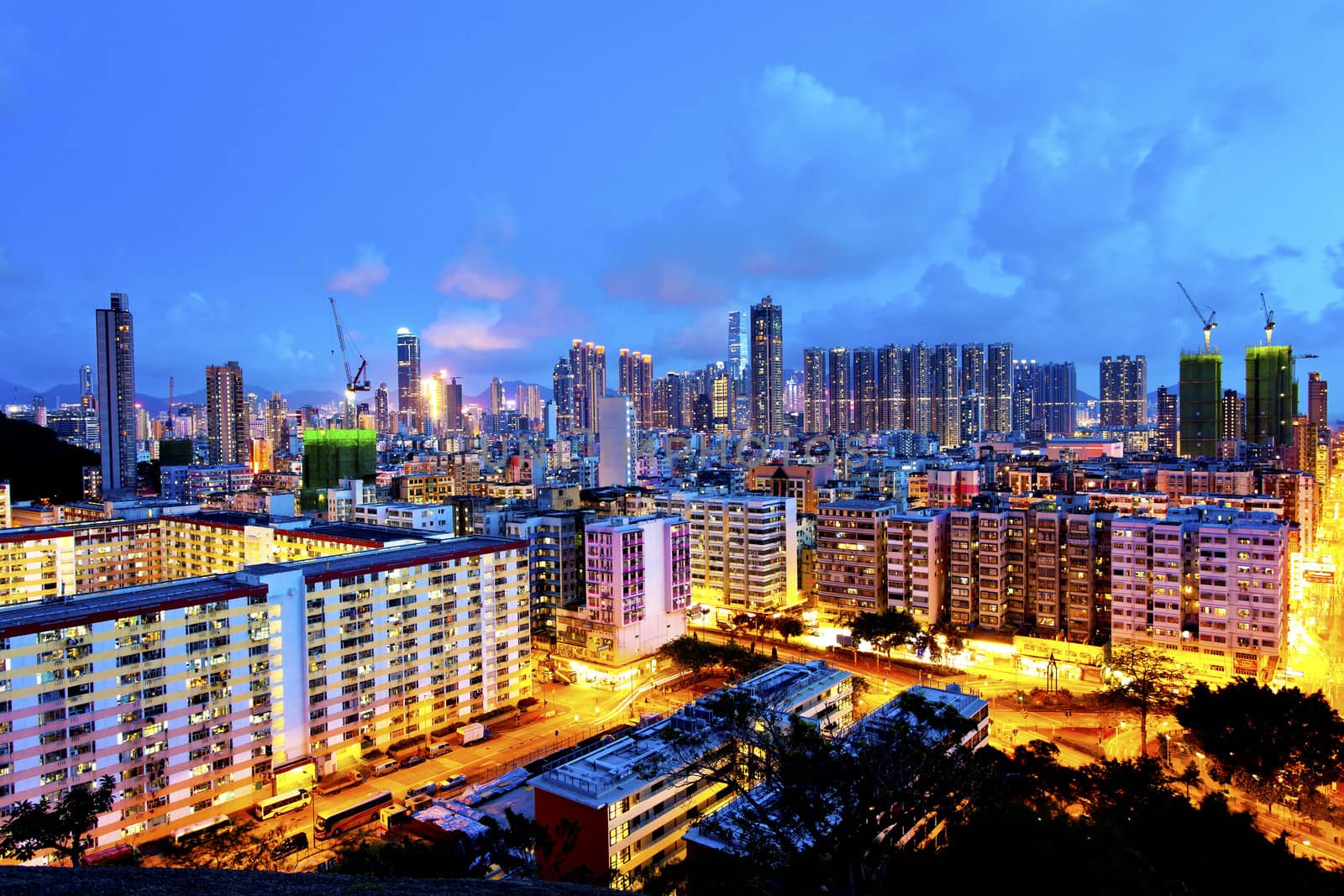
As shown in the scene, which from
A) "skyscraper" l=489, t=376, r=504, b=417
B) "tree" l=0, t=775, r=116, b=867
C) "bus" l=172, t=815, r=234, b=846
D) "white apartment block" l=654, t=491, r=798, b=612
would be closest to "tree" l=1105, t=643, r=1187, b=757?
"white apartment block" l=654, t=491, r=798, b=612


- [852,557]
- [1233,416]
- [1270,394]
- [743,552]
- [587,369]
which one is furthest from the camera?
[587,369]

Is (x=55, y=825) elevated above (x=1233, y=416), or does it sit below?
below

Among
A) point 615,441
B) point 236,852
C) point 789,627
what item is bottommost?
point 236,852

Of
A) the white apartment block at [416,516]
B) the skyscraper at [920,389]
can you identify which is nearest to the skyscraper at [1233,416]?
the skyscraper at [920,389]

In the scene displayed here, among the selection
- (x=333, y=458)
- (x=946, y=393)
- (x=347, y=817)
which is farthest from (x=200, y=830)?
(x=946, y=393)

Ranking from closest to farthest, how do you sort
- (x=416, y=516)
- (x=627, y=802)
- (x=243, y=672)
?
1. (x=627, y=802)
2. (x=243, y=672)
3. (x=416, y=516)

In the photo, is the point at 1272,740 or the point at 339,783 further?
the point at 339,783

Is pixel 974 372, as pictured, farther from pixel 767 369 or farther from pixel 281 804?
pixel 281 804
